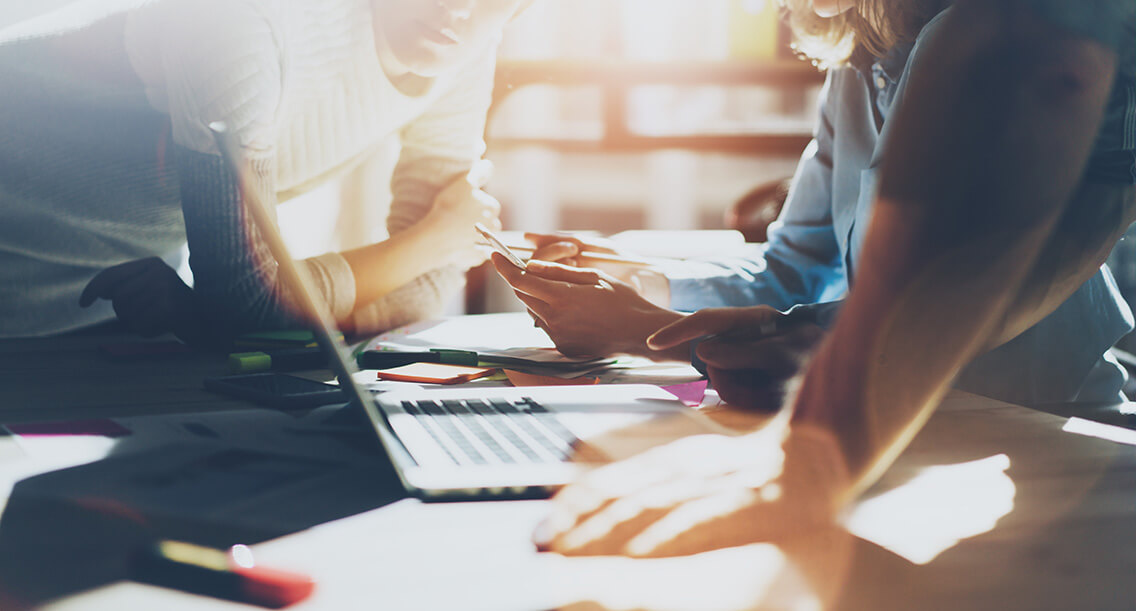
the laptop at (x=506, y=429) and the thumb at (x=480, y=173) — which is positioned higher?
the thumb at (x=480, y=173)

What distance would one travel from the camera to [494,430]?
53 cm

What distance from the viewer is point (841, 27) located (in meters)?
1.09

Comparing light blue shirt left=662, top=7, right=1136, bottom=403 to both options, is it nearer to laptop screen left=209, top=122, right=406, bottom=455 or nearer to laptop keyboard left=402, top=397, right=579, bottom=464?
laptop keyboard left=402, top=397, right=579, bottom=464

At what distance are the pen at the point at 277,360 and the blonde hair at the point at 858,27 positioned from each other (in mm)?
676

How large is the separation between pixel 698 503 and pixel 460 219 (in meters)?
0.85

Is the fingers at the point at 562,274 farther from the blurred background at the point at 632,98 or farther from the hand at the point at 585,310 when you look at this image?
the blurred background at the point at 632,98

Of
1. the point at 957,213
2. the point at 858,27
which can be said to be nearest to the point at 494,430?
the point at 957,213

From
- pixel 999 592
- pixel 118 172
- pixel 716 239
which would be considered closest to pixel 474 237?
pixel 118 172

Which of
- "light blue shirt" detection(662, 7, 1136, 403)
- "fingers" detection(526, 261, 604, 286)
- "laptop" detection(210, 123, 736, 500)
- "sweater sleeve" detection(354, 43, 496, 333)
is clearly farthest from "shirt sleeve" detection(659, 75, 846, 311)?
"laptop" detection(210, 123, 736, 500)

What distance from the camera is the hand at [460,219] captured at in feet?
3.77

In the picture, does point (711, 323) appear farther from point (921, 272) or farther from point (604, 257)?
point (604, 257)

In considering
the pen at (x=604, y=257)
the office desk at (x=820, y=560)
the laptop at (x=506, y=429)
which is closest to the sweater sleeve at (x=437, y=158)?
the pen at (x=604, y=257)

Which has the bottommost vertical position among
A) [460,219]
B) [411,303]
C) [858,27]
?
[411,303]

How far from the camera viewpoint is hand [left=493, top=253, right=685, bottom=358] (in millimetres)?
867
